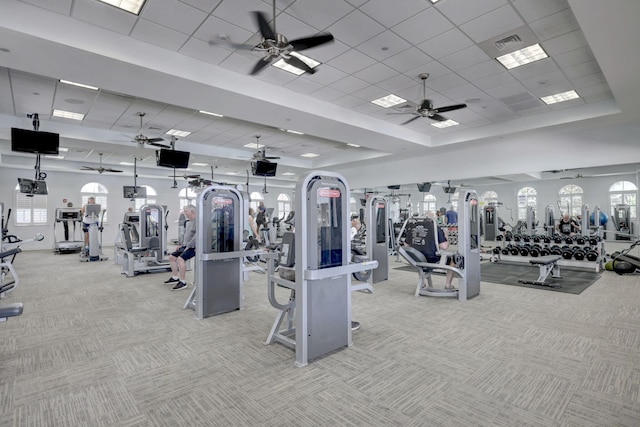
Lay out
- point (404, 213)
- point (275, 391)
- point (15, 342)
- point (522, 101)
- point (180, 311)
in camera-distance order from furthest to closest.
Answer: point (404, 213)
point (522, 101)
point (180, 311)
point (15, 342)
point (275, 391)

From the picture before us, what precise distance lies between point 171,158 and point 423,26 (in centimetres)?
735

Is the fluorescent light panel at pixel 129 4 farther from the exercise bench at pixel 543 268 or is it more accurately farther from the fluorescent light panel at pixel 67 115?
the exercise bench at pixel 543 268

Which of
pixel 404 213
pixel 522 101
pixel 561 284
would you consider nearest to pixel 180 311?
pixel 561 284

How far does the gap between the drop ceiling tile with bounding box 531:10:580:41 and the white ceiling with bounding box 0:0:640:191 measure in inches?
0.8

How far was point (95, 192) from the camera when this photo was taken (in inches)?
587

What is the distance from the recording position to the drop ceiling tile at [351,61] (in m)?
5.00

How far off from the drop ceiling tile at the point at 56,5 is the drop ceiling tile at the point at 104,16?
7 centimetres

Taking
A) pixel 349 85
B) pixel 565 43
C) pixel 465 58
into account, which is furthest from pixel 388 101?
pixel 565 43

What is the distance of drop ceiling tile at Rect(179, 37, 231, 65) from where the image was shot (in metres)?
4.66

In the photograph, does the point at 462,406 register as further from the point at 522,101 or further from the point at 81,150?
the point at 81,150

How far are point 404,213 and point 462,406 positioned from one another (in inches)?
516

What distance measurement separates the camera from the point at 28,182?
998 centimetres

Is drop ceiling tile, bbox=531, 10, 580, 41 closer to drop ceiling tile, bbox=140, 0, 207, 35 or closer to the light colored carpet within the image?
the light colored carpet

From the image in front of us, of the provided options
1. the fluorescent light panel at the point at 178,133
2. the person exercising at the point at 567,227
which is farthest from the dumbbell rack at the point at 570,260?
the fluorescent light panel at the point at 178,133
